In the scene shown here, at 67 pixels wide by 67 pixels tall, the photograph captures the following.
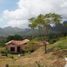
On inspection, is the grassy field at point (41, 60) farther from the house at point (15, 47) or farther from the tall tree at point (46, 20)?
the tall tree at point (46, 20)

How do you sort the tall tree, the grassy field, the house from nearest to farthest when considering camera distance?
1. the grassy field
2. the house
3. the tall tree

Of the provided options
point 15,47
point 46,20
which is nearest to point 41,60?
point 15,47

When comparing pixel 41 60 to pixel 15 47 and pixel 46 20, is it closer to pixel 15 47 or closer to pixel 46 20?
pixel 15 47

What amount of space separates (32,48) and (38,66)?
1413 inches

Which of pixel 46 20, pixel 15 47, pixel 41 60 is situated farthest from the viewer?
pixel 46 20

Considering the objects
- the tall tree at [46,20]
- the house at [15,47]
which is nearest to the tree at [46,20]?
the tall tree at [46,20]

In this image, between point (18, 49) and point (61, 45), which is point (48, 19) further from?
point (61, 45)

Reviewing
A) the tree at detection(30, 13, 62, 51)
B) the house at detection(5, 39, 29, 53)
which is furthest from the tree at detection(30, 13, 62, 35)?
the house at detection(5, 39, 29, 53)

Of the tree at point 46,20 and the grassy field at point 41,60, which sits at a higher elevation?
the tree at point 46,20

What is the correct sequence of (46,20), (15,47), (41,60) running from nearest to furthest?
(41,60) < (15,47) < (46,20)

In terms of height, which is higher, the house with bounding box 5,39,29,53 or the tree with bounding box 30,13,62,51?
the tree with bounding box 30,13,62,51

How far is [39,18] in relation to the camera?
84250mm

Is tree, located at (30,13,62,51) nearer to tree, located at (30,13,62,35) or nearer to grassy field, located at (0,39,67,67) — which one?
tree, located at (30,13,62,35)

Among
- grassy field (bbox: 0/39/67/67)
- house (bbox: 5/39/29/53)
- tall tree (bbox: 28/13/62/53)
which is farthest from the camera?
tall tree (bbox: 28/13/62/53)
